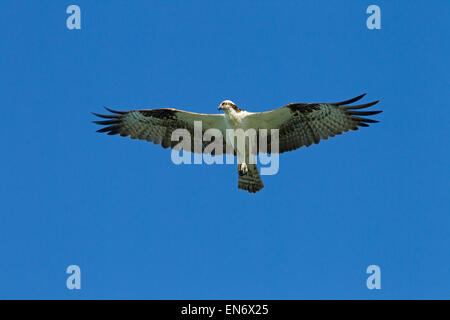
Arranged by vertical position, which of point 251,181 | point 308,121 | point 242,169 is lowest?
point 251,181

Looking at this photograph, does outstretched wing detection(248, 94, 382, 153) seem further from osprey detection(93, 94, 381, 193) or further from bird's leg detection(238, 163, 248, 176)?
bird's leg detection(238, 163, 248, 176)

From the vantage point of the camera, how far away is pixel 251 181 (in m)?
14.3

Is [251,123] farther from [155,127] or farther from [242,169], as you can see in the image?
[155,127]

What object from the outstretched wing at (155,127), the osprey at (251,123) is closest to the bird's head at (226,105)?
the osprey at (251,123)

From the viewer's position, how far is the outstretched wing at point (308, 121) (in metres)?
13.7

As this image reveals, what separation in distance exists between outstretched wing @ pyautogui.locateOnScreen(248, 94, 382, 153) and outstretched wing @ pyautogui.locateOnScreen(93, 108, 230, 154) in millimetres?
1176

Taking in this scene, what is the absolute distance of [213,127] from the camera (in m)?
14.5

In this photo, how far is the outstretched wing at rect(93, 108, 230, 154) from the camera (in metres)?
14.6

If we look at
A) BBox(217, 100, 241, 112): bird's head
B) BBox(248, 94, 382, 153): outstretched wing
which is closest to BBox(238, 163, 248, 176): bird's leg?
BBox(248, 94, 382, 153): outstretched wing

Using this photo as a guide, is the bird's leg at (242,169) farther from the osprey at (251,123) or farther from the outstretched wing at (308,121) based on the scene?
the outstretched wing at (308,121)

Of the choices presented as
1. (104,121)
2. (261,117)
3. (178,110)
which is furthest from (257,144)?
(104,121)

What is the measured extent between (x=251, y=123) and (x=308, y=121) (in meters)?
1.17

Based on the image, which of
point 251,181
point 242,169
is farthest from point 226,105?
point 251,181
